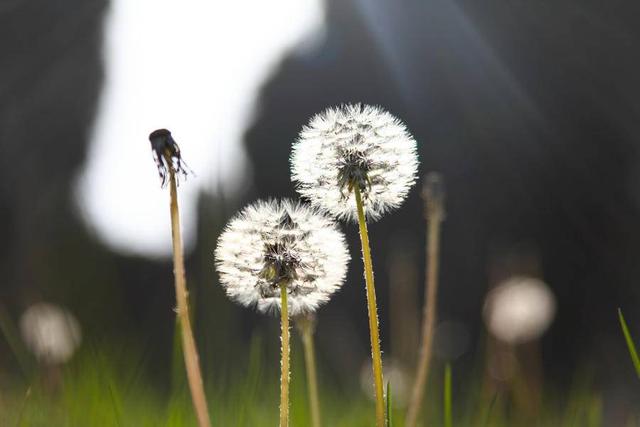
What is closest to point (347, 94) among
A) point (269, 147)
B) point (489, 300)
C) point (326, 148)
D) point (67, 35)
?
point (269, 147)

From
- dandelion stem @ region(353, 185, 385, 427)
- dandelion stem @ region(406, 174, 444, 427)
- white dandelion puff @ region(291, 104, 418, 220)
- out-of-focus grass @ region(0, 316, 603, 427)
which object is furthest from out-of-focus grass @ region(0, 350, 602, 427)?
white dandelion puff @ region(291, 104, 418, 220)

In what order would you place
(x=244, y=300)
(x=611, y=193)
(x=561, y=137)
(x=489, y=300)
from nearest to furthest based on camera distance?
(x=244, y=300) → (x=489, y=300) → (x=611, y=193) → (x=561, y=137)

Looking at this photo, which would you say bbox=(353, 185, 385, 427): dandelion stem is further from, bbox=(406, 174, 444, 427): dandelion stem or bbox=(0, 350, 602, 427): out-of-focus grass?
bbox=(406, 174, 444, 427): dandelion stem

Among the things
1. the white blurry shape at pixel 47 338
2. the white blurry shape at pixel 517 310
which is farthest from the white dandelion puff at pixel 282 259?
the white blurry shape at pixel 517 310

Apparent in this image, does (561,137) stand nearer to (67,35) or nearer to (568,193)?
(568,193)

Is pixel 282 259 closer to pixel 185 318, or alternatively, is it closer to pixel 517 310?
pixel 185 318

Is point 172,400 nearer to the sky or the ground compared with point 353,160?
nearer to the ground

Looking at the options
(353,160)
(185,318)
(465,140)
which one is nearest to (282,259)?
(353,160)

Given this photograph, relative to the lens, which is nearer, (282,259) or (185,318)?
(185,318)
